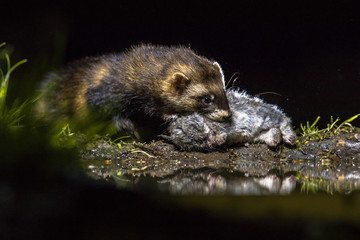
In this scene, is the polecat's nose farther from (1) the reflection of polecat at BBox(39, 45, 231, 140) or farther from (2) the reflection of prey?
(2) the reflection of prey

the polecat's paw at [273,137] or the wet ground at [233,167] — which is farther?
the polecat's paw at [273,137]

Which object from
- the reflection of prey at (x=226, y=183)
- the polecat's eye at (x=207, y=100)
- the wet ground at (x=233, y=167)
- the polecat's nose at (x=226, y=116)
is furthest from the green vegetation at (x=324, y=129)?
the reflection of prey at (x=226, y=183)

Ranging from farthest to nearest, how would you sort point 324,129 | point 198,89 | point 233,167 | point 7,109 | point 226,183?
point 324,129, point 198,89, point 7,109, point 233,167, point 226,183

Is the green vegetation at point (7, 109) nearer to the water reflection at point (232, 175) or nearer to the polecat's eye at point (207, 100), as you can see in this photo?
the water reflection at point (232, 175)

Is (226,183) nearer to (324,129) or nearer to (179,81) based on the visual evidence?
(179,81)

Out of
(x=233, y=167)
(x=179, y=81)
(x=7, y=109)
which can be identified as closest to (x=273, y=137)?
(x=233, y=167)
